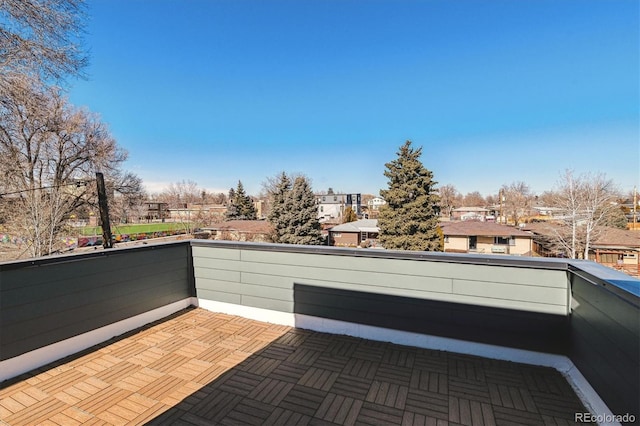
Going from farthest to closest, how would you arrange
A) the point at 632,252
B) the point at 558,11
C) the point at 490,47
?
the point at 632,252, the point at 490,47, the point at 558,11

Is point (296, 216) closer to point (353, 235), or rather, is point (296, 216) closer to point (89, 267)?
point (353, 235)

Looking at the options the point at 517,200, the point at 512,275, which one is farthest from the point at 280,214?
the point at 517,200

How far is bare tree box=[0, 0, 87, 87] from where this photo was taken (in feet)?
13.3

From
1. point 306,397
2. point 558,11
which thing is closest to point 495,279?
point 306,397

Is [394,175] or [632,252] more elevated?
[394,175]

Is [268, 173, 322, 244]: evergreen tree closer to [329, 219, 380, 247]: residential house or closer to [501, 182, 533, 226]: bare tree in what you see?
[329, 219, 380, 247]: residential house

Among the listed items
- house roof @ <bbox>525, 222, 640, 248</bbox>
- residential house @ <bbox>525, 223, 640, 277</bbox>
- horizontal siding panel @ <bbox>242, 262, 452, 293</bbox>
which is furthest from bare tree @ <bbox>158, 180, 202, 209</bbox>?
house roof @ <bbox>525, 222, 640, 248</bbox>

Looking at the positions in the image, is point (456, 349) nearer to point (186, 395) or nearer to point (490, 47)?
point (186, 395)

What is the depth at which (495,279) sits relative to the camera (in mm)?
2301

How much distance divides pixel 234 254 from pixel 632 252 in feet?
63.2

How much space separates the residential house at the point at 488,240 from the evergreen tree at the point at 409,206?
2.99 m

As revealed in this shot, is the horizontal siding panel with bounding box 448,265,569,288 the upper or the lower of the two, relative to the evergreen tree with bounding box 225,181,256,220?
lower

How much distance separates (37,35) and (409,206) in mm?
15244

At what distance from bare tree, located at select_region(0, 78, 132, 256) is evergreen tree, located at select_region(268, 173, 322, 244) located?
10.1 m
